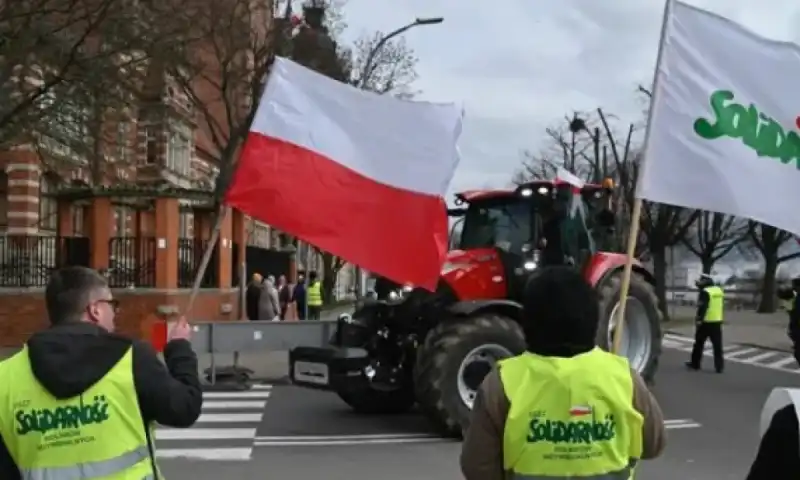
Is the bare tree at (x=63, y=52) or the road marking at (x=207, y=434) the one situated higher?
the bare tree at (x=63, y=52)

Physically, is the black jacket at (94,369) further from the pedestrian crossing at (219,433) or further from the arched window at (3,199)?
the arched window at (3,199)

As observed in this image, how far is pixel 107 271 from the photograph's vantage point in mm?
24047

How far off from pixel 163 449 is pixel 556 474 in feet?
27.4

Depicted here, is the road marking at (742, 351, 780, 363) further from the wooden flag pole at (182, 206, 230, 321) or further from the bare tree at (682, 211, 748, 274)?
the bare tree at (682, 211, 748, 274)

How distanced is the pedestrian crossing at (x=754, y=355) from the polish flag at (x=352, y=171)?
15.7 m

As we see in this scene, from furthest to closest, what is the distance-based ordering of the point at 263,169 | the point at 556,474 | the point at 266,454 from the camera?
the point at 266,454
the point at 263,169
the point at 556,474

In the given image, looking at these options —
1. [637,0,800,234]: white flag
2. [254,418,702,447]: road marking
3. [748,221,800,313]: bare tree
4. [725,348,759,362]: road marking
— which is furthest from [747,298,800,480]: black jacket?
[748,221,800,313]: bare tree

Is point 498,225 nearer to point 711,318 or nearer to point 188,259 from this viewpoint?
point 711,318

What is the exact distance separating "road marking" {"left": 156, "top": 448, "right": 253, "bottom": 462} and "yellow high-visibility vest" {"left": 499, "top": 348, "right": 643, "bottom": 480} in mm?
7406

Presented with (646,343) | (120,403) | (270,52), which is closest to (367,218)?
(120,403)

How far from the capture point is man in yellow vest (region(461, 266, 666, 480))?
3.43m

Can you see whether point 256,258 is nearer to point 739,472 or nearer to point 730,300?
point 739,472

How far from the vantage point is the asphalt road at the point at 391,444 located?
9820 mm

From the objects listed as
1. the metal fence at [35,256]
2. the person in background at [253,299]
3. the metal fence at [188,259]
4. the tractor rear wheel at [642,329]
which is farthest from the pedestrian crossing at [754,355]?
the metal fence at [35,256]
